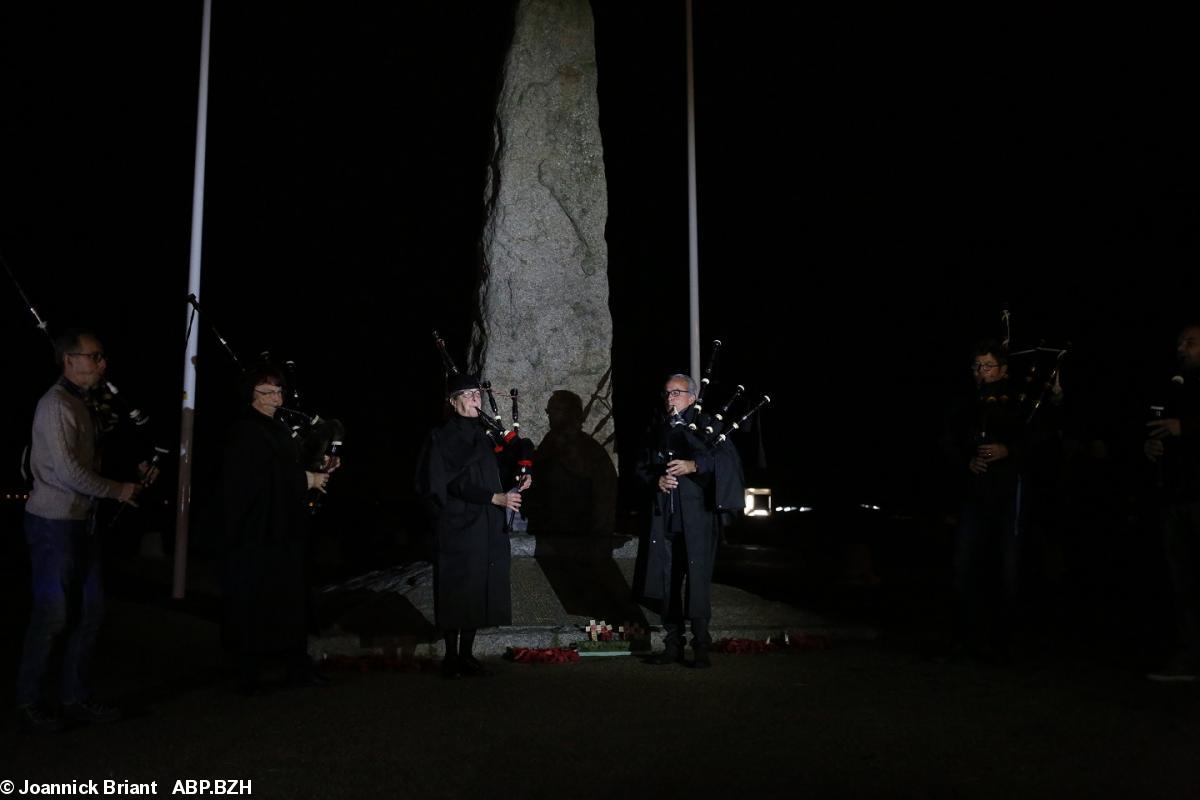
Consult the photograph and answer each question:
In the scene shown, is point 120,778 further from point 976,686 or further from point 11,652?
point 976,686

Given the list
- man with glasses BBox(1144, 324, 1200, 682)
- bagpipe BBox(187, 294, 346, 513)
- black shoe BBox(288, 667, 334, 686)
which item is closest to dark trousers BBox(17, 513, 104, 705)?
black shoe BBox(288, 667, 334, 686)

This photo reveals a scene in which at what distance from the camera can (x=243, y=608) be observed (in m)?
6.83

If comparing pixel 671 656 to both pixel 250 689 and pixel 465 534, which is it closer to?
pixel 465 534

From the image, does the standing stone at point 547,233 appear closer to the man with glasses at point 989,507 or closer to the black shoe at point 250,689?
the man with glasses at point 989,507

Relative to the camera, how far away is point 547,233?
35.3 ft

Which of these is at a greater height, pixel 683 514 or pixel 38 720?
pixel 683 514

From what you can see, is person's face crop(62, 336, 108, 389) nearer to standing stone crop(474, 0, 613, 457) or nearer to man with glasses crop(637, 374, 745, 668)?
man with glasses crop(637, 374, 745, 668)

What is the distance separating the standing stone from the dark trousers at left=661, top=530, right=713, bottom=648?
2.73m

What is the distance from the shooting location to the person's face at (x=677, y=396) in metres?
8.13

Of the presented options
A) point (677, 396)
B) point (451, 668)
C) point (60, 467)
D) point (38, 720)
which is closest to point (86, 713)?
point (38, 720)

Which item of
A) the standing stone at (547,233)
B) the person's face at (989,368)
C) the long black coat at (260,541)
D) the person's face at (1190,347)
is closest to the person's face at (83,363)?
the long black coat at (260,541)

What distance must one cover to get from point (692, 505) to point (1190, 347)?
338cm

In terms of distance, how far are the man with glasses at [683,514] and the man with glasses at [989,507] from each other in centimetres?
162

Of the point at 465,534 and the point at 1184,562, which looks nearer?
the point at 1184,562
